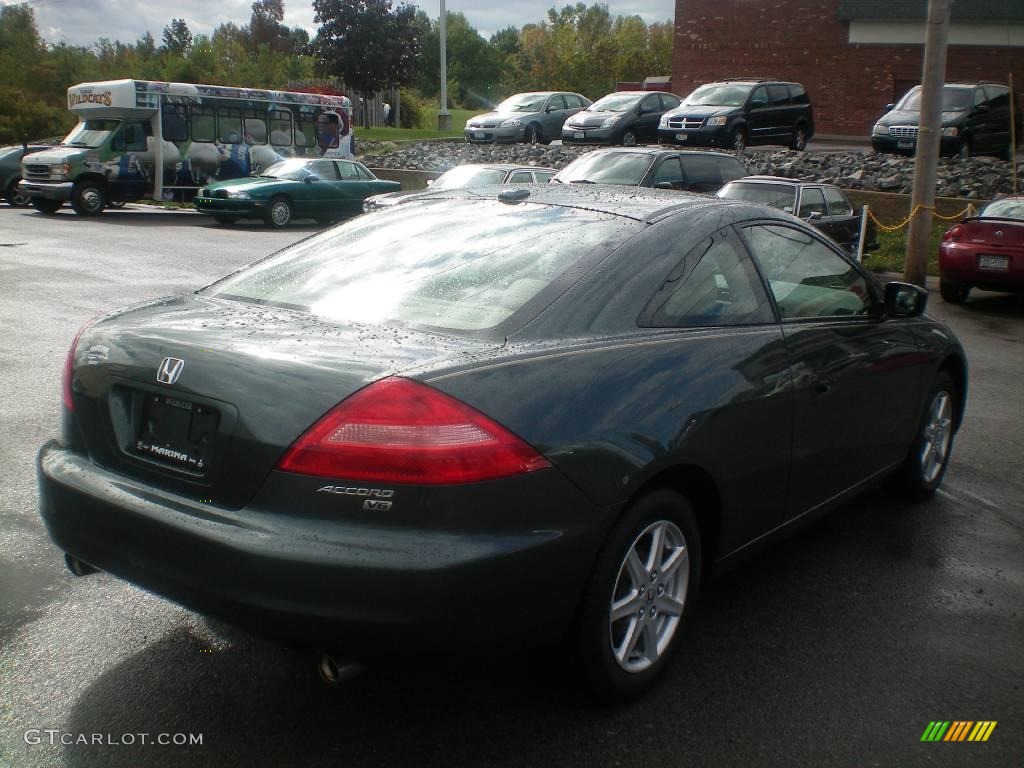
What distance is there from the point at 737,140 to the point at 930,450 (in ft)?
65.3

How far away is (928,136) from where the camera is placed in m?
13.8

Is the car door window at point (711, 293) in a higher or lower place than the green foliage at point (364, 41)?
lower

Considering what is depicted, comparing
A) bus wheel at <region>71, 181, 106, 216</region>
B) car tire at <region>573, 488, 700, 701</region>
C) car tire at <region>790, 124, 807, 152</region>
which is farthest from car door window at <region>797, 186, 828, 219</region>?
bus wheel at <region>71, 181, 106, 216</region>

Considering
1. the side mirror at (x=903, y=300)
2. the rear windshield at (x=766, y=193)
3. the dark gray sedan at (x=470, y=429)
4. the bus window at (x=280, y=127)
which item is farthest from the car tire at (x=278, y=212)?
the side mirror at (x=903, y=300)

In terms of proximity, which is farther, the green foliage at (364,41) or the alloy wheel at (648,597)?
the green foliage at (364,41)

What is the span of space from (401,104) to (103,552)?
177ft

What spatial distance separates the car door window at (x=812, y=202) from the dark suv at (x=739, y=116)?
9061 mm

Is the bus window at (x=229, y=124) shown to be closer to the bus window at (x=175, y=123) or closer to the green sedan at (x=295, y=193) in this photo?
the bus window at (x=175, y=123)

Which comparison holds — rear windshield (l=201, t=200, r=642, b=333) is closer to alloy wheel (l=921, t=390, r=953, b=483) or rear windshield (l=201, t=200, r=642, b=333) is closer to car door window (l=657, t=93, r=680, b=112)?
alloy wheel (l=921, t=390, r=953, b=483)

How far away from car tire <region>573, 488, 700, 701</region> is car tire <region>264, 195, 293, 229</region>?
1933 cm

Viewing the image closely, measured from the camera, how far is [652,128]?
26.3 meters

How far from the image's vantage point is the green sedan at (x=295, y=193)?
70.0 ft

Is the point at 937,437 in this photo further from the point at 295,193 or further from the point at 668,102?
the point at 668,102

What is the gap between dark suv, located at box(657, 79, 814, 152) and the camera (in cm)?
2389
